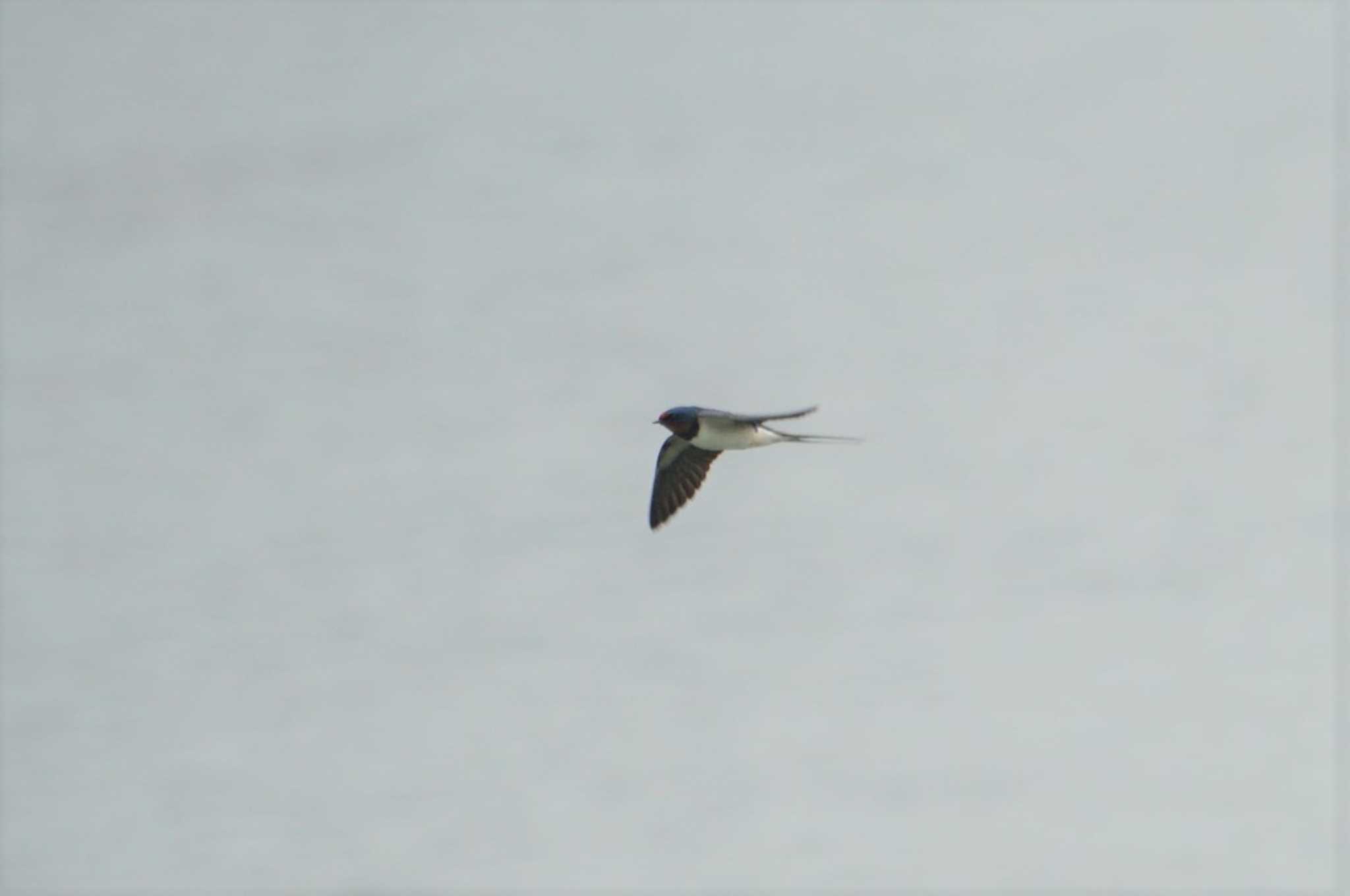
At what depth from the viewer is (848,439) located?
41.2 feet

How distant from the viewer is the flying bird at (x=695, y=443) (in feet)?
42.6

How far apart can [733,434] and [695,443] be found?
1.36 feet

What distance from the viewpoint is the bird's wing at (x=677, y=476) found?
14.4 m

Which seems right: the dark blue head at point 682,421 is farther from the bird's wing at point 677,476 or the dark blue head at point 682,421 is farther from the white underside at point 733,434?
the bird's wing at point 677,476

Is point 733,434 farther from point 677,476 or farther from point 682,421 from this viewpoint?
point 677,476

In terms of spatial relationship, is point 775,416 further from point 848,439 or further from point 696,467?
point 696,467

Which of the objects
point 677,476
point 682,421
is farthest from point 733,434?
point 677,476

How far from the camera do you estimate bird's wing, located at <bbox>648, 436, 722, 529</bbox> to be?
14359 millimetres

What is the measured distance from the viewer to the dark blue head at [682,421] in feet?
43.4

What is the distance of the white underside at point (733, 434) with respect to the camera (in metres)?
13.0

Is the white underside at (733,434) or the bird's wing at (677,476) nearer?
the white underside at (733,434)

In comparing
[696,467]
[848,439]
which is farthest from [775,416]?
[696,467]

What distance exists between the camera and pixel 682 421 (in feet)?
43.6

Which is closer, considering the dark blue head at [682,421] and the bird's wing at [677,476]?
the dark blue head at [682,421]
